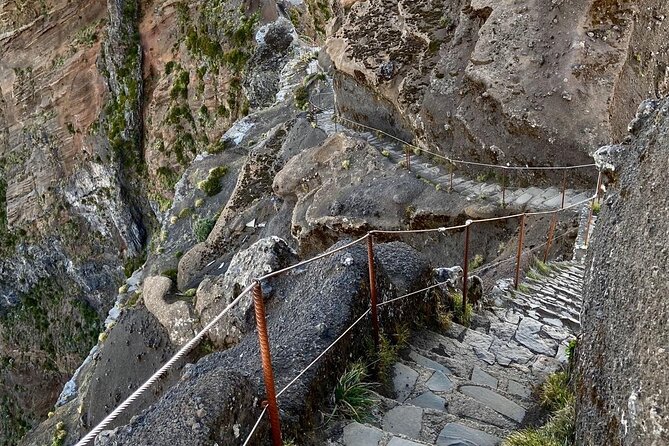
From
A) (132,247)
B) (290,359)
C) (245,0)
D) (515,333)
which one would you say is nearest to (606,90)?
(515,333)

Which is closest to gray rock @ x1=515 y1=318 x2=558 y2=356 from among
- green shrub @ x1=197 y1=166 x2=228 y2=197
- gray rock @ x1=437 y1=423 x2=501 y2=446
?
gray rock @ x1=437 y1=423 x2=501 y2=446

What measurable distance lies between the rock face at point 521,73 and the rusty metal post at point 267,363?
9.58m

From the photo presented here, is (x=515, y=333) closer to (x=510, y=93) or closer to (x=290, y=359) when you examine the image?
(x=290, y=359)

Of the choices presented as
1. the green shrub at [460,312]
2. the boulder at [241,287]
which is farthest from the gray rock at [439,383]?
the boulder at [241,287]

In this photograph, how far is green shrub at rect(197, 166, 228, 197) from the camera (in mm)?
19672

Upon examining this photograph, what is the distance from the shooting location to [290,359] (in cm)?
418

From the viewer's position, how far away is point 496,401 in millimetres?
4691

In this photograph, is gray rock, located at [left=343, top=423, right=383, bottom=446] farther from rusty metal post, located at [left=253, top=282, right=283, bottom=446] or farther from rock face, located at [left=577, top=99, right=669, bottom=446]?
rock face, located at [left=577, top=99, right=669, bottom=446]

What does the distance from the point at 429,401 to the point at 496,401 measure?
0.62 m

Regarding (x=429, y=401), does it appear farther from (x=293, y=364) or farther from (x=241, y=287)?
(x=241, y=287)

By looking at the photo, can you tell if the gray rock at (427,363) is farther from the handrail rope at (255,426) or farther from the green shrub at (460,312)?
the handrail rope at (255,426)

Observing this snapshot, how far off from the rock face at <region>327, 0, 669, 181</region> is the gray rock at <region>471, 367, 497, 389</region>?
7343 mm

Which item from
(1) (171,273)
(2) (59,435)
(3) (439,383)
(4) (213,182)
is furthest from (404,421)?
(4) (213,182)

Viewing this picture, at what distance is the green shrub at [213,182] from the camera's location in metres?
19.7
